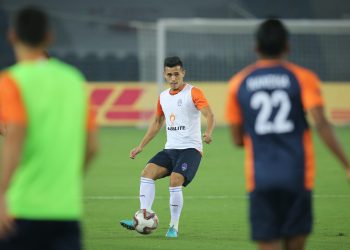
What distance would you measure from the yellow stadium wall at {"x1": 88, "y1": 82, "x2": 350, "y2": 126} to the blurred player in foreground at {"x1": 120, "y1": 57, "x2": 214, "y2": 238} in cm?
2004

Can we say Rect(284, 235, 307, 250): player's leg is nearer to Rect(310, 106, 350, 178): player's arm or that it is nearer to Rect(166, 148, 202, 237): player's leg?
Rect(310, 106, 350, 178): player's arm

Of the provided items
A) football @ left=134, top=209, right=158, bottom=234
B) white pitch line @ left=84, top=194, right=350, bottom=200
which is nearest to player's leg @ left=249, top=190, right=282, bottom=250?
football @ left=134, top=209, right=158, bottom=234

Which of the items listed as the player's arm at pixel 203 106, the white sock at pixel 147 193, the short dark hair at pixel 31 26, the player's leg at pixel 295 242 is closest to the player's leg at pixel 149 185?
the white sock at pixel 147 193

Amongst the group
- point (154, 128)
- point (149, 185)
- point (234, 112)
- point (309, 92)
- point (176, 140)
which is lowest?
point (149, 185)

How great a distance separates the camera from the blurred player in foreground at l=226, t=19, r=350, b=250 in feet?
21.1

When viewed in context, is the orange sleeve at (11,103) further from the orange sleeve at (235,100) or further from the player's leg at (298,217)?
the player's leg at (298,217)

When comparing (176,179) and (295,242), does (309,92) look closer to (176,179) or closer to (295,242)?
(295,242)

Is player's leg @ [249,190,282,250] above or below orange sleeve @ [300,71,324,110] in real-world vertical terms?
below

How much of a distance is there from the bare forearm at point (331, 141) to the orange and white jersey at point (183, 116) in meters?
5.56

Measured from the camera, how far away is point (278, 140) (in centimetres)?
647

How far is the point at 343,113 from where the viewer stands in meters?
33.0

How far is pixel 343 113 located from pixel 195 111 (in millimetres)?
21460

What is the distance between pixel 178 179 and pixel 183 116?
89 centimetres

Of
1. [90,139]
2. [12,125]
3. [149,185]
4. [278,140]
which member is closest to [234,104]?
[278,140]
